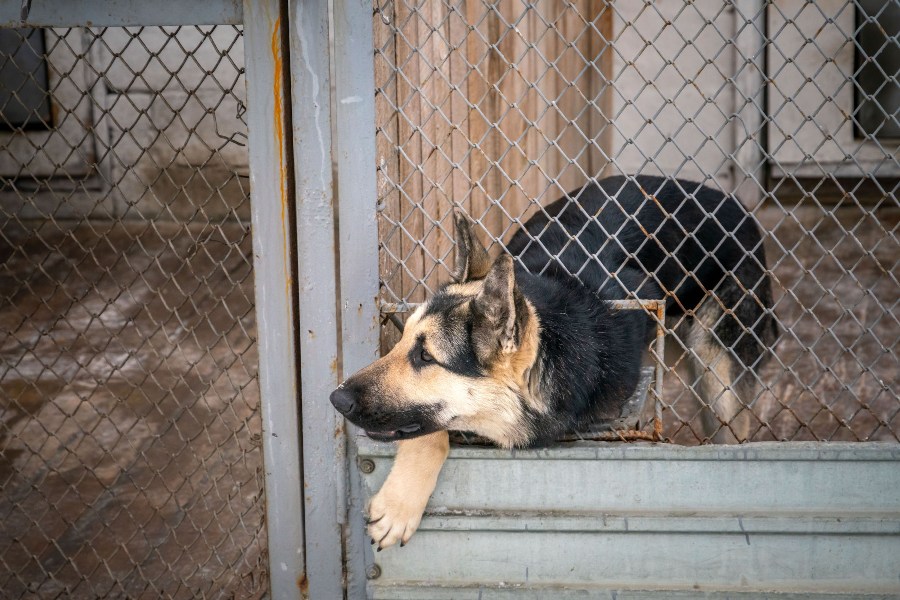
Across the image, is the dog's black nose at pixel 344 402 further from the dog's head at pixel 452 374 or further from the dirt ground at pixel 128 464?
the dirt ground at pixel 128 464

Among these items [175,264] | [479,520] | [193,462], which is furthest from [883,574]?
[175,264]

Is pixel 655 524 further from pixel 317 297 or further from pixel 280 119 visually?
pixel 280 119

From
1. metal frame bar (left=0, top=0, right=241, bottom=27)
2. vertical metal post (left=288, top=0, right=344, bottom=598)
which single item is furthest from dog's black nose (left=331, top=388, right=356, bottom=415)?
metal frame bar (left=0, top=0, right=241, bottom=27)

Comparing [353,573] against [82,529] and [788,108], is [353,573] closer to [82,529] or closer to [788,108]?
[82,529]

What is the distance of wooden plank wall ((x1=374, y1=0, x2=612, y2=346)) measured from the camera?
2.93m

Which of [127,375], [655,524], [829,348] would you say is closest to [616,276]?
[655,524]

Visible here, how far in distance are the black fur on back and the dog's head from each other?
0.13 meters

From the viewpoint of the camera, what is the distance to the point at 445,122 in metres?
3.79

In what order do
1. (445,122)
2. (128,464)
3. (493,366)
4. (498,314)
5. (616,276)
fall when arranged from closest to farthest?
(498,314), (493,366), (616,276), (445,122), (128,464)

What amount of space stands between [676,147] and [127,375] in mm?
3784

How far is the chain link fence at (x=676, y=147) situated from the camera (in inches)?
117

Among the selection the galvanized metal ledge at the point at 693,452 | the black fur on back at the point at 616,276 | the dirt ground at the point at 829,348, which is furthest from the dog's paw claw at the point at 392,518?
the dirt ground at the point at 829,348

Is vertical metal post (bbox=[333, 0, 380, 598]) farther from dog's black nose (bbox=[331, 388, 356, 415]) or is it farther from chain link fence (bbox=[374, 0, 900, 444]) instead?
dog's black nose (bbox=[331, 388, 356, 415])

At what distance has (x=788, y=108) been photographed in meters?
8.90
